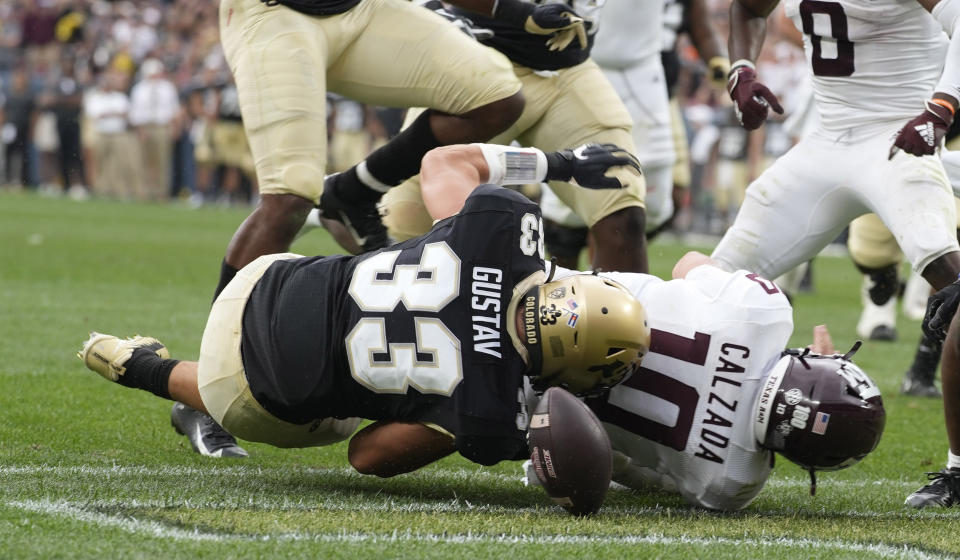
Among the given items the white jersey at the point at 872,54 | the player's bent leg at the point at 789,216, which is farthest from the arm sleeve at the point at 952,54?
the player's bent leg at the point at 789,216

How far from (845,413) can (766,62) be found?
14.2m

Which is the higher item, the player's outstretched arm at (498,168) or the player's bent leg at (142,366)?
the player's outstretched arm at (498,168)

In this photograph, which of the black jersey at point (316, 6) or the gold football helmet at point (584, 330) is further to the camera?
the black jersey at point (316, 6)

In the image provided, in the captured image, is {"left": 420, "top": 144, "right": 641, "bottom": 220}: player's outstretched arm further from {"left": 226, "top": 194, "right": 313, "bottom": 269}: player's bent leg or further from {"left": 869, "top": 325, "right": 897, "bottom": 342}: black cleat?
{"left": 869, "top": 325, "right": 897, "bottom": 342}: black cleat

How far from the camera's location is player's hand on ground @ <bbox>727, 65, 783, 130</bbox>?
4.77 metres

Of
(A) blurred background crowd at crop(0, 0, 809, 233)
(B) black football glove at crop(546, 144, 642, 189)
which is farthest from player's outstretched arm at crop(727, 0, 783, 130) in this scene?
(A) blurred background crowd at crop(0, 0, 809, 233)

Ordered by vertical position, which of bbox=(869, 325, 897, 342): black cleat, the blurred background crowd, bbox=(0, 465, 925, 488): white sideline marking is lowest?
the blurred background crowd

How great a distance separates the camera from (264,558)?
2750mm

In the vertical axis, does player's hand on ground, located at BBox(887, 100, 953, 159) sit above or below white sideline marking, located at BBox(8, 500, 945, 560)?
above

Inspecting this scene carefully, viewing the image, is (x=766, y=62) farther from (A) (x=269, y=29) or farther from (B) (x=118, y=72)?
(A) (x=269, y=29)

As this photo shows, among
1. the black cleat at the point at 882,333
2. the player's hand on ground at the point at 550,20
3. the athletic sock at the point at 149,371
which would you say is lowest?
the black cleat at the point at 882,333

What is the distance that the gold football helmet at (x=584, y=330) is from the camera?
11.0 ft

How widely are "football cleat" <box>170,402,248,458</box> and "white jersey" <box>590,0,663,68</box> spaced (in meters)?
2.66

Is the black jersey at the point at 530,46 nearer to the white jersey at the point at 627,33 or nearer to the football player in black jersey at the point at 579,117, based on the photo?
the football player in black jersey at the point at 579,117
